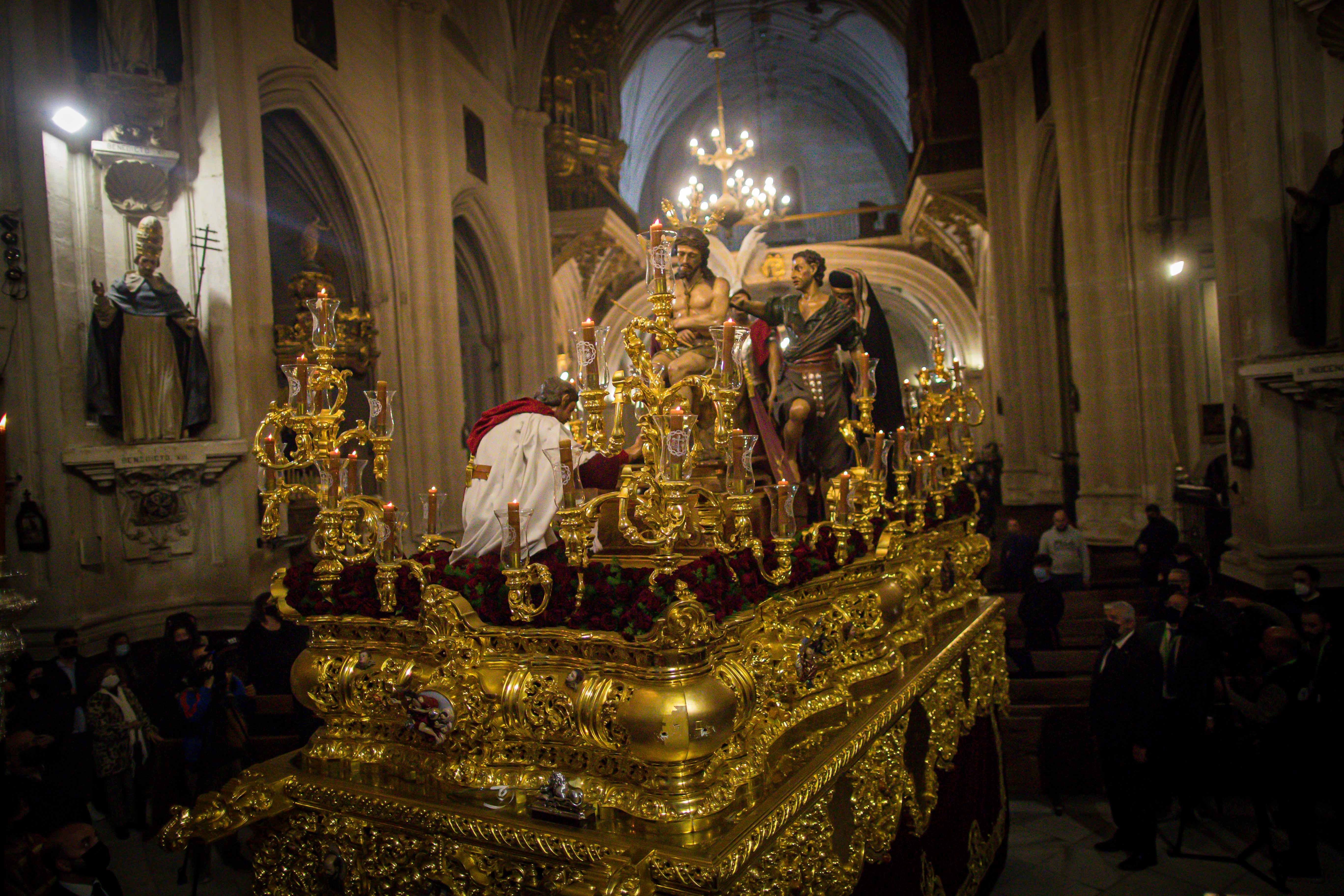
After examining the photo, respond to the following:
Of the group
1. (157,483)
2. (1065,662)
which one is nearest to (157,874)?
(157,483)

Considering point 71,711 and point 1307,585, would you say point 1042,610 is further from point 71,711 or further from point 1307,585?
point 71,711

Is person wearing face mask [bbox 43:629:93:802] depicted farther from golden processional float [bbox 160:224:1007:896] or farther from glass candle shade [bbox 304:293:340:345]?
glass candle shade [bbox 304:293:340:345]

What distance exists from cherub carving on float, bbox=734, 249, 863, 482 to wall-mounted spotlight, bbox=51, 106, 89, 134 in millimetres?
5005

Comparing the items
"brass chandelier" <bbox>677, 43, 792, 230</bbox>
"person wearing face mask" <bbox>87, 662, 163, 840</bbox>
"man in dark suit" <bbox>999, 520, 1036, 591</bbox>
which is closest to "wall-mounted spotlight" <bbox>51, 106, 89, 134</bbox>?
"person wearing face mask" <bbox>87, 662, 163, 840</bbox>

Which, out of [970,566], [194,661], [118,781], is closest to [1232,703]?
[970,566]

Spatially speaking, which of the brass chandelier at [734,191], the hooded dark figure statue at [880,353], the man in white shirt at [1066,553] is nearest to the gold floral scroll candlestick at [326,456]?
the hooded dark figure statue at [880,353]

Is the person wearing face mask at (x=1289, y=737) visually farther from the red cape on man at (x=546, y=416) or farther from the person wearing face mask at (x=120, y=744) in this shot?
the person wearing face mask at (x=120, y=744)

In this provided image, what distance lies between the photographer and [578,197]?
17.9m

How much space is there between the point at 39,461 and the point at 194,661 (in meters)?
2.23

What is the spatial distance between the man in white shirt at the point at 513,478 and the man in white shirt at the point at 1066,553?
250 inches

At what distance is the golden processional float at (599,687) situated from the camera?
2.56 metres

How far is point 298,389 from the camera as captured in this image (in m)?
2.98

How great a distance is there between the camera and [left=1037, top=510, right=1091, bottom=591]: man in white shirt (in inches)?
340

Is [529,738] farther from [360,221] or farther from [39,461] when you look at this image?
[360,221]
